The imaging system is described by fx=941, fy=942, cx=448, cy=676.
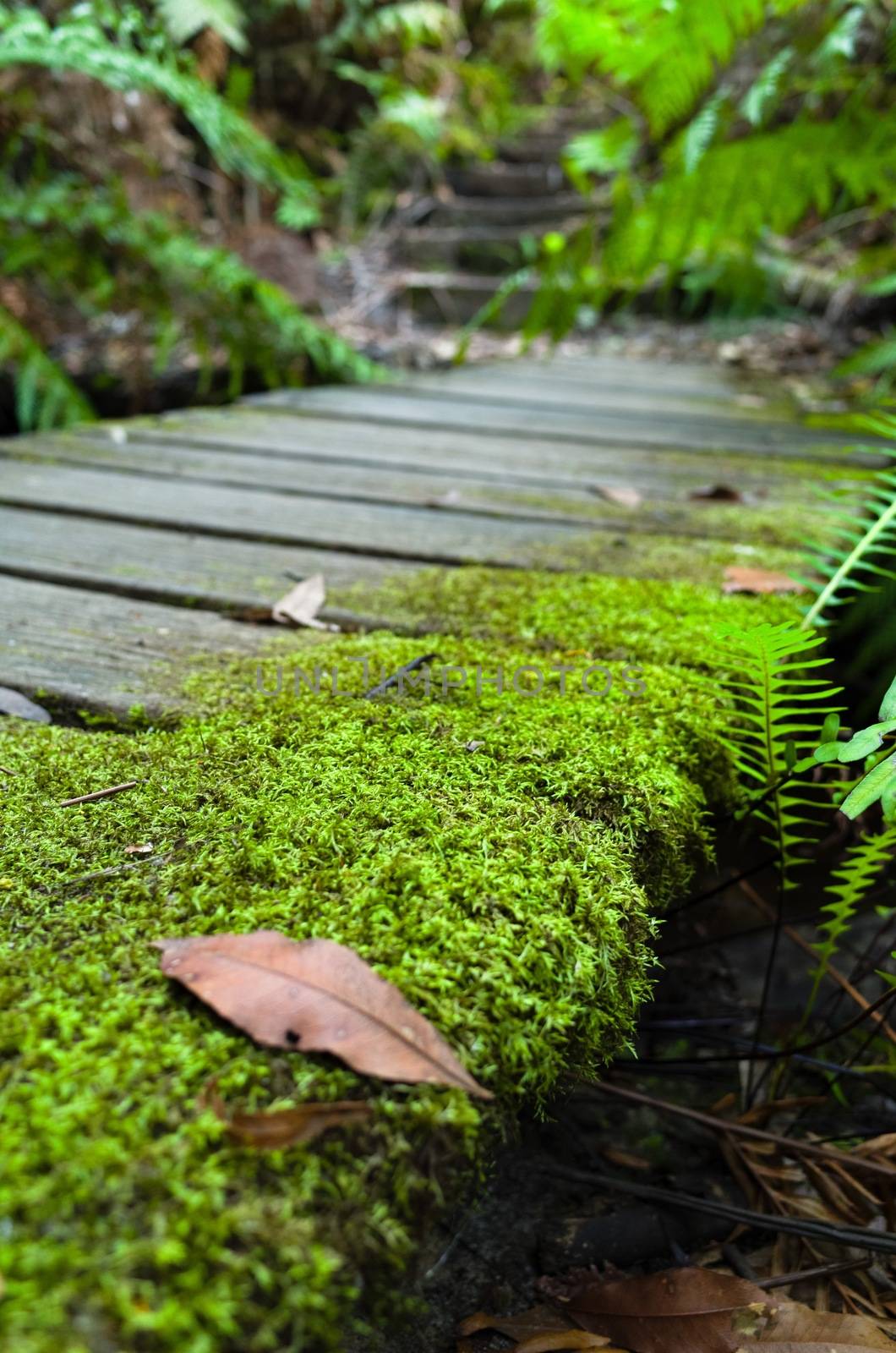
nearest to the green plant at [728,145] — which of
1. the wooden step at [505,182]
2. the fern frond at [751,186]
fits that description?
the fern frond at [751,186]

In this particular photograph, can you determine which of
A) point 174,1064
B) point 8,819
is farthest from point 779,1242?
point 8,819

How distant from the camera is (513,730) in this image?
3.63 feet

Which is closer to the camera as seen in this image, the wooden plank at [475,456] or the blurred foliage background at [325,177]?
the wooden plank at [475,456]

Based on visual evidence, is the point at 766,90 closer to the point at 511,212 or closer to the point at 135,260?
the point at 135,260

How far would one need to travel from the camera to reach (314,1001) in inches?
26.5

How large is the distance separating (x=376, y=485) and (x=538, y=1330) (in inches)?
71.8

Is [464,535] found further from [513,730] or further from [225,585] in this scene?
[513,730]

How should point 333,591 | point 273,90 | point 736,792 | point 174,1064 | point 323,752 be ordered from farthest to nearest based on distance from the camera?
1. point 273,90
2. point 333,591
3. point 736,792
4. point 323,752
5. point 174,1064

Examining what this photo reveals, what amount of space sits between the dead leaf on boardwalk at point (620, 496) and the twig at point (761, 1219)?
1.45m

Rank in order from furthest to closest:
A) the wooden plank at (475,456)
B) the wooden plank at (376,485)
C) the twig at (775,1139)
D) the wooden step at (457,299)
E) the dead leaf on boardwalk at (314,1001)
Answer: the wooden step at (457,299) → the wooden plank at (475,456) → the wooden plank at (376,485) → the twig at (775,1139) → the dead leaf on boardwalk at (314,1001)

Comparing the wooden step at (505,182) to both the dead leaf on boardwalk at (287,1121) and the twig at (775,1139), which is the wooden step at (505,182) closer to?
the twig at (775,1139)

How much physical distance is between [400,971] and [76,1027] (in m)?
0.23

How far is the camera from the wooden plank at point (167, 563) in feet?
5.35

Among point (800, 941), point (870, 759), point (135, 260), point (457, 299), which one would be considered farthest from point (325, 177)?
point (870, 759)
